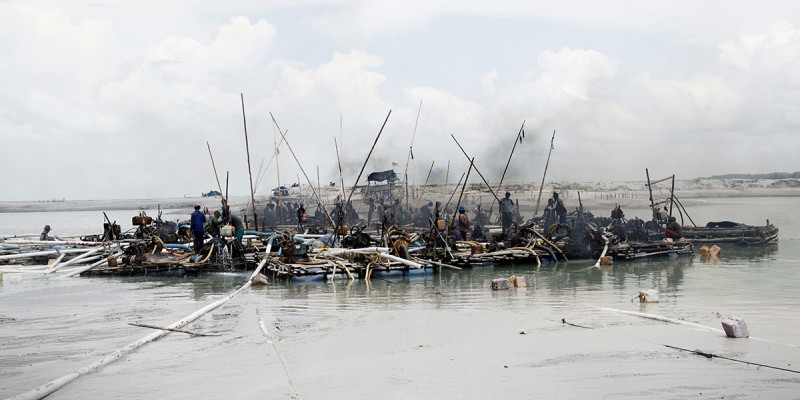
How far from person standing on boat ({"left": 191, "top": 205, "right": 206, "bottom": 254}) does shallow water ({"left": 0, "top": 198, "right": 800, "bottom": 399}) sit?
10.4ft

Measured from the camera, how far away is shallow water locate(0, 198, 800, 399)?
7.30m

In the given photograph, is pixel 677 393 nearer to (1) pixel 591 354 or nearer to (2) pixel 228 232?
(1) pixel 591 354

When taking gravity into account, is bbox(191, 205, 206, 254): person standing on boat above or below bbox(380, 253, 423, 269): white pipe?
above

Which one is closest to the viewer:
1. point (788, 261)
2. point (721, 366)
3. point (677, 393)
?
point (677, 393)

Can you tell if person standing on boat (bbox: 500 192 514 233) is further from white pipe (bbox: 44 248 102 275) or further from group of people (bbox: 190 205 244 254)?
white pipe (bbox: 44 248 102 275)

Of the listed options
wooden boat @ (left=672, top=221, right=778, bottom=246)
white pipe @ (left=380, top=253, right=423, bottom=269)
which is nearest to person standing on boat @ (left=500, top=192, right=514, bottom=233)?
Result: wooden boat @ (left=672, top=221, right=778, bottom=246)

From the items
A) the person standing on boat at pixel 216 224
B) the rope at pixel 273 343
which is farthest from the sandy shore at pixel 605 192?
the rope at pixel 273 343

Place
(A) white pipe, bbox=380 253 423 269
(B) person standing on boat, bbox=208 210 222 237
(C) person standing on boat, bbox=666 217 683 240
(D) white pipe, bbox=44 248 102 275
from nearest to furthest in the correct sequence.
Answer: (A) white pipe, bbox=380 253 423 269 < (B) person standing on boat, bbox=208 210 222 237 < (D) white pipe, bbox=44 248 102 275 < (C) person standing on boat, bbox=666 217 683 240

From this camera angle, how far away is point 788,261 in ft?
70.3

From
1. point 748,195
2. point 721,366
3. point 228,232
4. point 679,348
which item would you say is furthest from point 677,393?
point 748,195

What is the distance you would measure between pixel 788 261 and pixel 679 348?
15.0m

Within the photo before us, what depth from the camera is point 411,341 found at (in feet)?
31.6

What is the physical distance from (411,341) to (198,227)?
39.7 feet

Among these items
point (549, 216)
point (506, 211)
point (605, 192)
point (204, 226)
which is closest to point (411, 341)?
point (204, 226)
